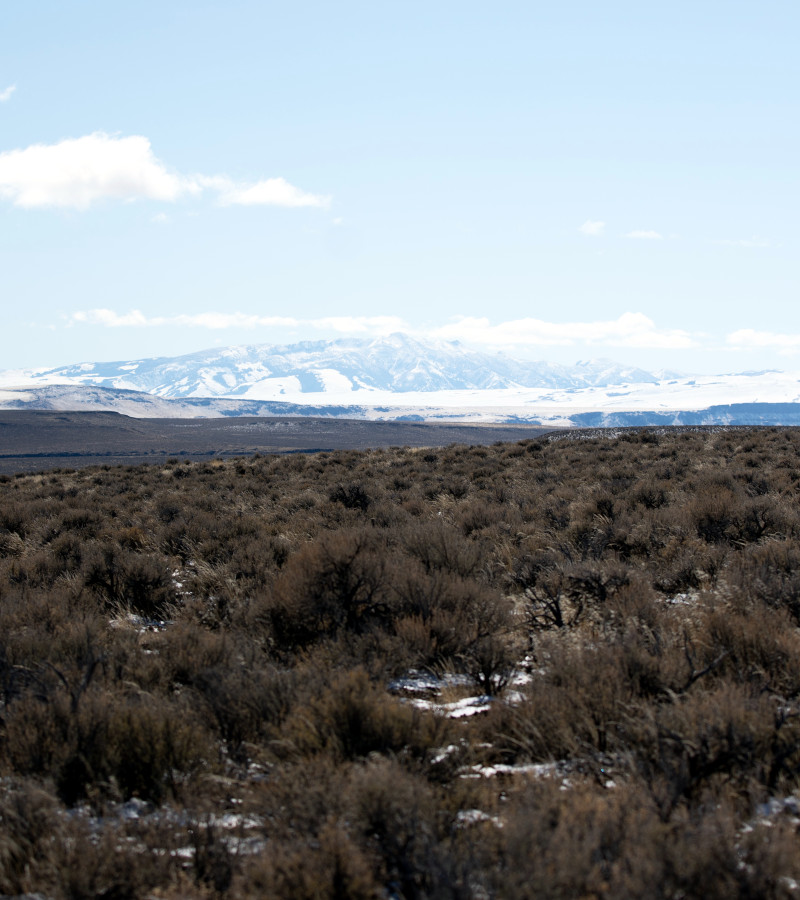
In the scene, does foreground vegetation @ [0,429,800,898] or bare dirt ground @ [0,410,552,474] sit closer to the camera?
foreground vegetation @ [0,429,800,898]

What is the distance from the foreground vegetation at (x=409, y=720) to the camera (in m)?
2.63

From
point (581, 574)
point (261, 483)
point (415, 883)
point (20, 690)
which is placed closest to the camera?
point (415, 883)

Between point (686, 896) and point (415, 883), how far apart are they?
1.00m

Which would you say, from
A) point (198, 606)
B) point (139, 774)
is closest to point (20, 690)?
point (139, 774)

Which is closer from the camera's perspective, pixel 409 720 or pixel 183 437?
pixel 409 720

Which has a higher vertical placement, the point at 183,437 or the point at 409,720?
the point at 409,720

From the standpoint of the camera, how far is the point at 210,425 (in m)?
167

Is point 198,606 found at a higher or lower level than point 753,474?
lower

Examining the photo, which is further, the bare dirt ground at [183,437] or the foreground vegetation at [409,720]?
the bare dirt ground at [183,437]

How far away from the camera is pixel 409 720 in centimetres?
380

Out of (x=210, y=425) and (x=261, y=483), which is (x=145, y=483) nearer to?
(x=261, y=483)

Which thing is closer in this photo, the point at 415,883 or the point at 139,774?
the point at 415,883

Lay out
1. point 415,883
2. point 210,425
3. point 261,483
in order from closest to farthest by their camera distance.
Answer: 1. point 415,883
2. point 261,483
3. point 210,425

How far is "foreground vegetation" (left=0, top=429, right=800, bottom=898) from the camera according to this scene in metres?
2.63
